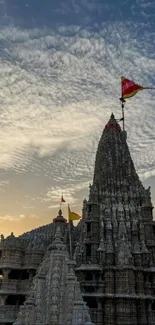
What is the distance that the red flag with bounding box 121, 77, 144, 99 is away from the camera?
35834mm

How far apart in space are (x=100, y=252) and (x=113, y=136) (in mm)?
18517

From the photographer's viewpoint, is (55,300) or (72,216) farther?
(72,216)

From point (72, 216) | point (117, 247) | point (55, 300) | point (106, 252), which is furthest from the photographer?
point (72, 216)

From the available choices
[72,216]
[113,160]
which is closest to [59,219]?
[72,216]

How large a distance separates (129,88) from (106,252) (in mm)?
19849

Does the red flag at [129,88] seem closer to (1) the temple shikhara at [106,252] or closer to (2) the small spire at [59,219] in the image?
(1) the temple shikhara at [106,252]

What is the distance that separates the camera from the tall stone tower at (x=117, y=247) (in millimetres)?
28891

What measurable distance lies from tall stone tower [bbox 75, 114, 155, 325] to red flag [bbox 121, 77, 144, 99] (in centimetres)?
862

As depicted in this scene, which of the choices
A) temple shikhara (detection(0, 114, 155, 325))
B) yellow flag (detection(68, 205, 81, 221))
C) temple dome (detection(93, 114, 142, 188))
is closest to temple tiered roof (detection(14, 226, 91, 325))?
temple shikhara (detection(0, 114, 155, 325))

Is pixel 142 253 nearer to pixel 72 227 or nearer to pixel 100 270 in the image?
pixel 100 270

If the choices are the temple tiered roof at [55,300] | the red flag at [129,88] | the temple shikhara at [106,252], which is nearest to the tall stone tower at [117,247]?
the temple shikhara at [106,252]

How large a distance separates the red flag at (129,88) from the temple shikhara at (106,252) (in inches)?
350

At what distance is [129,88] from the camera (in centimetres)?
3653

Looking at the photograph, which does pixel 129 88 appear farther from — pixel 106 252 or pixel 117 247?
pixel 106 252
